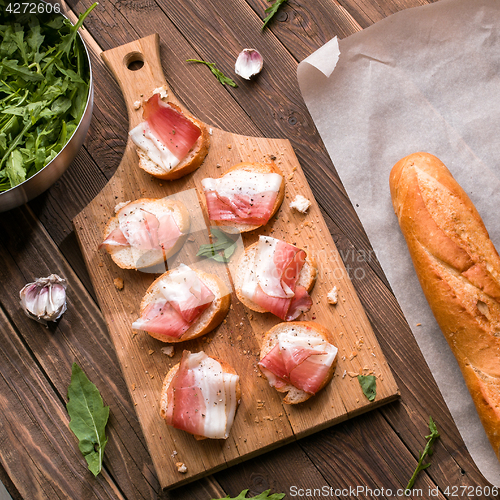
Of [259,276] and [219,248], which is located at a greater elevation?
[219,248]

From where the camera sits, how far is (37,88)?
2256 mm

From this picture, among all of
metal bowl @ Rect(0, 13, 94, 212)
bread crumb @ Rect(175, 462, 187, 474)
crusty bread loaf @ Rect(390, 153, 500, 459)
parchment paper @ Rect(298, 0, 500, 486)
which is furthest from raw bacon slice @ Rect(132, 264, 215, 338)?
crusty bread loaf @ Rect(390, 153, 500, 459)

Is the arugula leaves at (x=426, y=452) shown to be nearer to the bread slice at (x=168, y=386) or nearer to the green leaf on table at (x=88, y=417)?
the bread slice at (x=168, y=386)

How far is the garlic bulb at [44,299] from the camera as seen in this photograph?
91.4 inches

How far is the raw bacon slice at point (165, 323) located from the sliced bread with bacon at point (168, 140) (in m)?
0.70

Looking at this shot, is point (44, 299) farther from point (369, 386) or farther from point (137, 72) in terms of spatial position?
point (369, 386)

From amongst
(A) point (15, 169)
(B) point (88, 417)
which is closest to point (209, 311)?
(B) point (88, 417)

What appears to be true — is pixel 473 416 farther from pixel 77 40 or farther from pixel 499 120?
pixel 77 40

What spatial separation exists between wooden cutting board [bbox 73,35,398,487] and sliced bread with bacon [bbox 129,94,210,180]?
0.23 ft

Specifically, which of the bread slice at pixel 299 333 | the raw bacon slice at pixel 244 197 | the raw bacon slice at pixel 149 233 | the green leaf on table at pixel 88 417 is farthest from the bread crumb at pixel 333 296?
the green leaf on table at pixel 88 417

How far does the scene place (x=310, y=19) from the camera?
2.57 m

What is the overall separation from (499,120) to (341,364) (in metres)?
1.52

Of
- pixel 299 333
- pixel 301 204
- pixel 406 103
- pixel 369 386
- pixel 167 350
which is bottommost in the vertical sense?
pixel 369 386

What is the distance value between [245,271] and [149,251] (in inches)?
19.3
